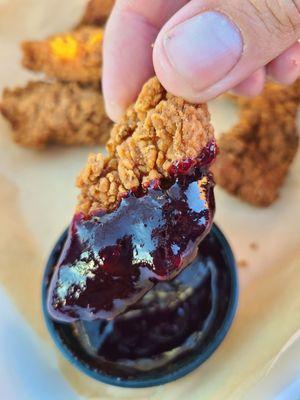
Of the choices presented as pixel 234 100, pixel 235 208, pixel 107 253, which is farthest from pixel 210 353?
pixel 234 100

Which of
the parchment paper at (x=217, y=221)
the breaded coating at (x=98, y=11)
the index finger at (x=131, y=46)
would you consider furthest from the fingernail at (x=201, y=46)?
the breaded coating at (x=98, y=11)

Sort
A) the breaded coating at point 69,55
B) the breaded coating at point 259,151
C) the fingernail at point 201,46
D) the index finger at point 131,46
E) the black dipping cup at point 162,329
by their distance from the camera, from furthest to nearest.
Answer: the breaded coating at point 69,55
the breaded coating at point 259,151
the index finger at point 131,46
the black dipping cup at point 162,329
the fingernail at point 201,46

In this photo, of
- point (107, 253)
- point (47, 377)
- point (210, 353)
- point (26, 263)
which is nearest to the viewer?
point (107, 253)

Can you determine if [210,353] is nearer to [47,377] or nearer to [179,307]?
[179,307]

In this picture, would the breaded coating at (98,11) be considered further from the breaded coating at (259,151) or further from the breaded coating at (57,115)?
the breaded coating at (259,151)

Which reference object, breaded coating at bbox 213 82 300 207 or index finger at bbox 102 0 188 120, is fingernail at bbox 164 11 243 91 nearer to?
index finger at bbox 102 0 188 120

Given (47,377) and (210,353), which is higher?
(210,353)
